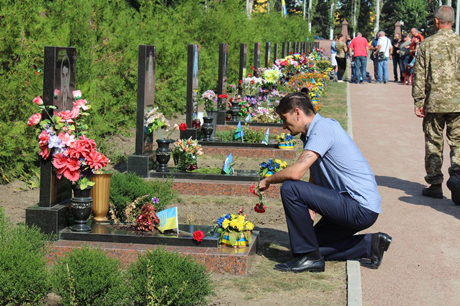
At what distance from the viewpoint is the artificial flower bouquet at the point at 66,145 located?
6.07 m

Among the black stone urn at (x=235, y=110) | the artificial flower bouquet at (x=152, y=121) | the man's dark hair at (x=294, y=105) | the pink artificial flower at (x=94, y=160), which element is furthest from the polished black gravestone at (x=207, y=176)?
the black stone urn at (x=235, y=110)

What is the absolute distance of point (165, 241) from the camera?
19.7ft

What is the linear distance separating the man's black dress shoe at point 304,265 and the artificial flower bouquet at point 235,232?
1.26 ft

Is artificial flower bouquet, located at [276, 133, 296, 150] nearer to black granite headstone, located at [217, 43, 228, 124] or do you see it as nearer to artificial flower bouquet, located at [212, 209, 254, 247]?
black granite headstone, located at [217, 43, 228, 124]

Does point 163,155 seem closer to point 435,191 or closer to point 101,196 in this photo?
point 101,196

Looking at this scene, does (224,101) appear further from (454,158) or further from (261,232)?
(261,232)

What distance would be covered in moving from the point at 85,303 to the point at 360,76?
25.3 m

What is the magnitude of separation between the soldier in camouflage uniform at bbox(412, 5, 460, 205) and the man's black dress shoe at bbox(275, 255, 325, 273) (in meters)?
3.15

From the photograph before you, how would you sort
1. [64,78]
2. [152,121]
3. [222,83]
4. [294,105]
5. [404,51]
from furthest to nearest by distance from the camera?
[404,51]
[222,83]
[152,121]
[64,78]
[294,105]

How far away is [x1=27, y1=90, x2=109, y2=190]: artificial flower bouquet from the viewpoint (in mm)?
6074

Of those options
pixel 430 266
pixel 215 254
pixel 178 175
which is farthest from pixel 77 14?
pixel 430 266

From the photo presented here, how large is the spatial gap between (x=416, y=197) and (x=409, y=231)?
174 centimetres

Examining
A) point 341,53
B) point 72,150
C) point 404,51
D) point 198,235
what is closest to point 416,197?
point 198,235

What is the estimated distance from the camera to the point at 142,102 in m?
9.09
